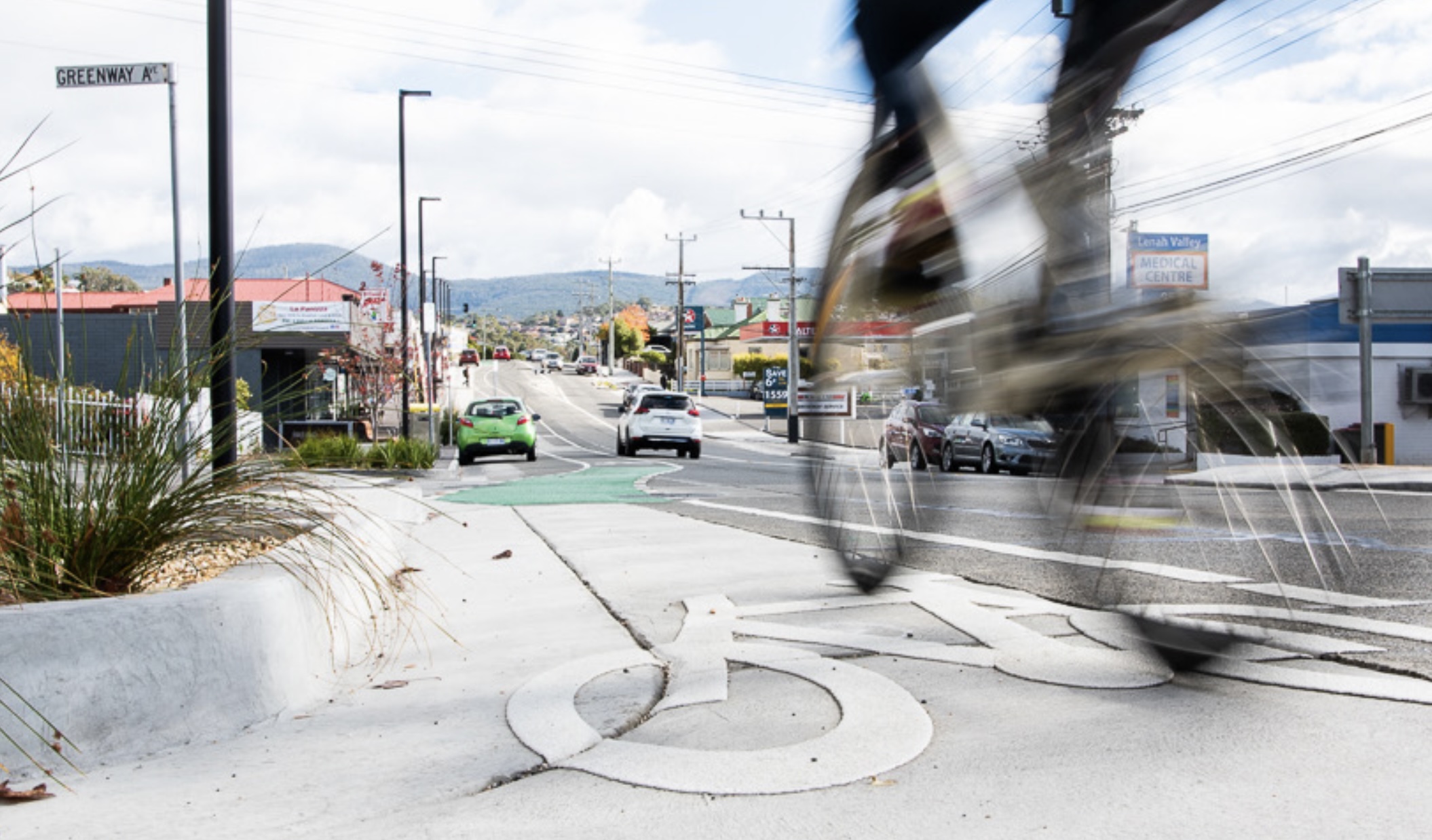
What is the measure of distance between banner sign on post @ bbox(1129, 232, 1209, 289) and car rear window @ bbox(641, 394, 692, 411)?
951 inches

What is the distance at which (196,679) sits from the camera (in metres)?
3.82

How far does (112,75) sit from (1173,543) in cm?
755

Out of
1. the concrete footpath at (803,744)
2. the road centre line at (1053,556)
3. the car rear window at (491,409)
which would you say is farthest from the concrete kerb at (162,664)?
the car rear window at (491,409)

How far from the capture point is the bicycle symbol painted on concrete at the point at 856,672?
11.3 ft

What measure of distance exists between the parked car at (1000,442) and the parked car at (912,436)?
0.18ft

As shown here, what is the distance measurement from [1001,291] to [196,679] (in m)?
2.79

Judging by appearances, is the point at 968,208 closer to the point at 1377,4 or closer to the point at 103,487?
the point at 1377,4

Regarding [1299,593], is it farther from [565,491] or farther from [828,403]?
[565,491]

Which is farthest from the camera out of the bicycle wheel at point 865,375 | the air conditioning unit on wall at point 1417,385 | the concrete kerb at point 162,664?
the bicycle wheel at point 865,375

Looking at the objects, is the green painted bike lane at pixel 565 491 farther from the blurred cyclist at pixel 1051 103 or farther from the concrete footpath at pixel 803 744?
the blurred cyclist at pixel 1051 103

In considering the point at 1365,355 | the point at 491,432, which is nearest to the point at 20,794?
the point at 1365,355

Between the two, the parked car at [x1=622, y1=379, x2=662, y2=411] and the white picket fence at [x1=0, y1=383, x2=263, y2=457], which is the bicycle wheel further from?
the parked car at [x1=622, y1=379, x2=662, y2=411]

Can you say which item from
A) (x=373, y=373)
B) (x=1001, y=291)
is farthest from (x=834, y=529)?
(x=373, y=373)

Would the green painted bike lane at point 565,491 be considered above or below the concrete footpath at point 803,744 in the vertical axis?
below
